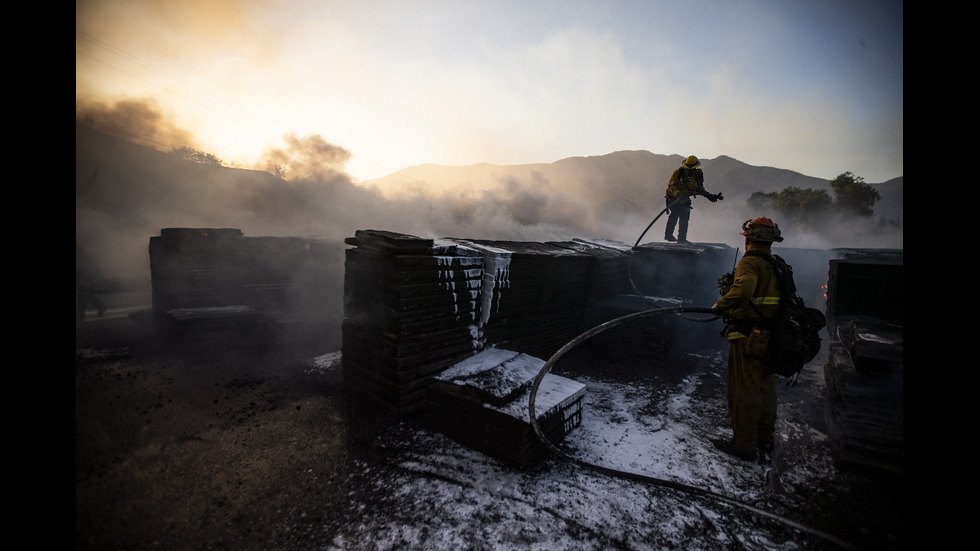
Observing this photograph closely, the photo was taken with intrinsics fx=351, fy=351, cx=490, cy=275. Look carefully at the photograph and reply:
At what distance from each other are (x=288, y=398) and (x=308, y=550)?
3.10 m

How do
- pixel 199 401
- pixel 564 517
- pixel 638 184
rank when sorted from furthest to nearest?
pixel 638 184 → pixel 199 401 → pixel 564 517

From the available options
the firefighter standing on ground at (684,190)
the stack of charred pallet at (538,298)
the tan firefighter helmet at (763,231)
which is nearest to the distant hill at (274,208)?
the firefighter standing on ground at (684,190)

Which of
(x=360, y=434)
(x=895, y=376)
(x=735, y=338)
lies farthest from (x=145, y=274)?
(x=895, y=376)

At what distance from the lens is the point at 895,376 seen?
11.1 feet

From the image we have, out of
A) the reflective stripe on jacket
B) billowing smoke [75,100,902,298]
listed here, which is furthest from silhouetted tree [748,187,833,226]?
the reflective stripe on jacket

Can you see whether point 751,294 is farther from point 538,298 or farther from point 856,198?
point 856,198

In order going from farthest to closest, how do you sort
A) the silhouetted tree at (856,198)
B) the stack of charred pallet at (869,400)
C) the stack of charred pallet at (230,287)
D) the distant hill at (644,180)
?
the distant hill at (644,180) < the silhouetted tree at (856,198) < the stack of charred pallet at (230,287) < the stack of charred pallet at (869,400)

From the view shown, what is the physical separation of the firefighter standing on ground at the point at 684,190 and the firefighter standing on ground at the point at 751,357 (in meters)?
6.25

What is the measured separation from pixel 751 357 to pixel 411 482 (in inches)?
155

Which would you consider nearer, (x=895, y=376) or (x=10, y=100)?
(x=10, y=100)

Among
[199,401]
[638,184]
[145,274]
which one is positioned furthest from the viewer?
[638,184]

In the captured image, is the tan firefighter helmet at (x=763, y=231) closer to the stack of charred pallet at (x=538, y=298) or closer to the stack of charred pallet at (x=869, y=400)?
the stack of charred pallet at (x=869, y=400)

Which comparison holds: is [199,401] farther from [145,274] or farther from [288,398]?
[145,274]

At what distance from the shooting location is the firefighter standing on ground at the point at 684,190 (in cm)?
981
